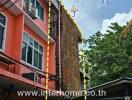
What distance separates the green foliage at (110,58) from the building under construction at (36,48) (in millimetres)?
5813

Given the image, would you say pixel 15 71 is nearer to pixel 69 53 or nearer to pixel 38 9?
pixel 38 9

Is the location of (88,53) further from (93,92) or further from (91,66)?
(93,92)

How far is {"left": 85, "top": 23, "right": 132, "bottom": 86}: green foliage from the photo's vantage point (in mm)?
22828

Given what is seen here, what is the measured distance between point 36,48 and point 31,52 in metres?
0.66

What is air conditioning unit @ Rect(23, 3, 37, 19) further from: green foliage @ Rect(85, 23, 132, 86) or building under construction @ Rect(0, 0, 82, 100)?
green foliage @ Rect(85, 23, 132, 86)

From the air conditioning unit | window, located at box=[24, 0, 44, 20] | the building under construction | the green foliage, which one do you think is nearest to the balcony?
the building under construction

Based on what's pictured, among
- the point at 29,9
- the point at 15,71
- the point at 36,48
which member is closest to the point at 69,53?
the point at 36,48

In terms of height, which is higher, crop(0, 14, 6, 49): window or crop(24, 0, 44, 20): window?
crop(24, 0, 44, 20): window

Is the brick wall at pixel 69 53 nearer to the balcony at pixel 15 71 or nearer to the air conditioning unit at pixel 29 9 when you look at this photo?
the air conditioning unit at pixel 29 9

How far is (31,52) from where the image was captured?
40.9 feet

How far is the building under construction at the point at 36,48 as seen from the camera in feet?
32.5

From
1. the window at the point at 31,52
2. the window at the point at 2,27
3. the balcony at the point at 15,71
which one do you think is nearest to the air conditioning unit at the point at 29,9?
the window at the point at 31,52

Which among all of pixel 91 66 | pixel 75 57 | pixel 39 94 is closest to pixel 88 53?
pixel 91 66

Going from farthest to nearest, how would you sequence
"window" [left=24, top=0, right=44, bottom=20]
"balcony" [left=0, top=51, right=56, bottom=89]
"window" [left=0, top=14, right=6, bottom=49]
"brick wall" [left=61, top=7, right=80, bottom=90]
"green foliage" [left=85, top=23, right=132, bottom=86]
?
"green foliage" [left=85, top=23, right=132, bottom=86], "brick wall" [left=61, top=7, right=80, bottom=90], "window" [left=24, top=0, right=44, bottom=20], "window" [left=0, top=14, right=6, bottom=49], "balcony" [left=0, top=51, right=56, bottom=89]
